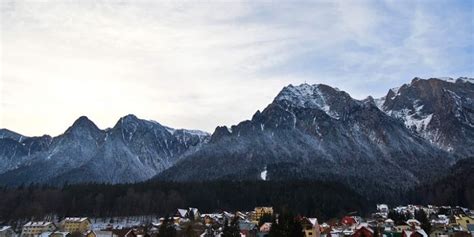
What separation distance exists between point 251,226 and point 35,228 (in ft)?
217

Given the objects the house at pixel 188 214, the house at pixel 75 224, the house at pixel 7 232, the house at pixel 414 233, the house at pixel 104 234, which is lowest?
the house at pixel 414 233

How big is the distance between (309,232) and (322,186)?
322 ft

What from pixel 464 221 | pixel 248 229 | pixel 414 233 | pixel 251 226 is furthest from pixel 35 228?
pixel 464 221

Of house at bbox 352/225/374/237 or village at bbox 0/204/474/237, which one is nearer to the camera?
village at bbox 0/204/474/237

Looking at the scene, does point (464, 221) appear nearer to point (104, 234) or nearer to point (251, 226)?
point (251, 226)

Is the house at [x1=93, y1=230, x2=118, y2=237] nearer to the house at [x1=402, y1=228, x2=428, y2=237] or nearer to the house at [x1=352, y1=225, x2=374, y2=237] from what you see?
the house at [x1=352, y1=225, x2=374, y2=237]

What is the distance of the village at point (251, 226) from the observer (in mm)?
87169

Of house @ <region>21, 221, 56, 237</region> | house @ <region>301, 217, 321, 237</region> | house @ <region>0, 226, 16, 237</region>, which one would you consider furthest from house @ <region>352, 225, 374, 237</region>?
house @ <region>0, 226, 16, 237</region>

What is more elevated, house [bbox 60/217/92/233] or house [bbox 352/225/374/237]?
house [bbox 60/217/92/233]

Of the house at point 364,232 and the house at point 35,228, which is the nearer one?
the house at point 364,232

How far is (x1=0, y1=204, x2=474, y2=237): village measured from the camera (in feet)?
286

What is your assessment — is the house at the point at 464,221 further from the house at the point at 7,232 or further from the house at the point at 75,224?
the house at the point at 7,232

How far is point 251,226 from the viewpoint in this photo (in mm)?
126688

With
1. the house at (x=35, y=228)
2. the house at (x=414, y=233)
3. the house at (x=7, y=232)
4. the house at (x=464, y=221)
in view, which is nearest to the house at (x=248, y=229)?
the house at (x=414, y=233)
